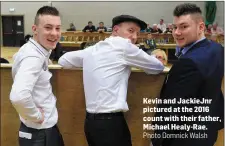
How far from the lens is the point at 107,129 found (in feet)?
5.90

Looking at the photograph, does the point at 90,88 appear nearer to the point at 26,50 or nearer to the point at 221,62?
the point at 26,50

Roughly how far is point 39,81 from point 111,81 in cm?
42

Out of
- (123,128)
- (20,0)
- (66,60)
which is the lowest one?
(123,128)

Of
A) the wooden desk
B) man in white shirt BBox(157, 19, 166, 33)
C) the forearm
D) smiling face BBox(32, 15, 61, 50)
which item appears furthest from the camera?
man in white shirt BBox(157, 19, 166, 33)

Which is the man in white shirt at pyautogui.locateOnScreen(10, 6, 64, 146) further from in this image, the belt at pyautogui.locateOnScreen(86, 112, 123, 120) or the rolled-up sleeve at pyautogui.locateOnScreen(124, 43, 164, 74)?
the rolled-up sleeve at pyautogui.locateOnScreen(124, 43, 164, 74)

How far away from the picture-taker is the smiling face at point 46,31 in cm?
175

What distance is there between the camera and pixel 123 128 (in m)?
1.86

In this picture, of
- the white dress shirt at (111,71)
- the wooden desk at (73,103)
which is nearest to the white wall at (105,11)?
the wooden desk at (73,103)

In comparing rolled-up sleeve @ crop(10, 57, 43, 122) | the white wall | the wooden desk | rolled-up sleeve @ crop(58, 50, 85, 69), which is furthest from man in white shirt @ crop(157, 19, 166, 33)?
rolled-up sleeve @ crop(10, 57, 43, 122)

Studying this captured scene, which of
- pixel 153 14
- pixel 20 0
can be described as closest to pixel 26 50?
pixel 153 14

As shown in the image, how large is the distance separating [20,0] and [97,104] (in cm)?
1521

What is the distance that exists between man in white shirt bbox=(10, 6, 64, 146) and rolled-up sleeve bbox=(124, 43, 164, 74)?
0.44 metres

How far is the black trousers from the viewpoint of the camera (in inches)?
70.8

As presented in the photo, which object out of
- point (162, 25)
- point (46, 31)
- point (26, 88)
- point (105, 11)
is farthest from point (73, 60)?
point (105, 11)
